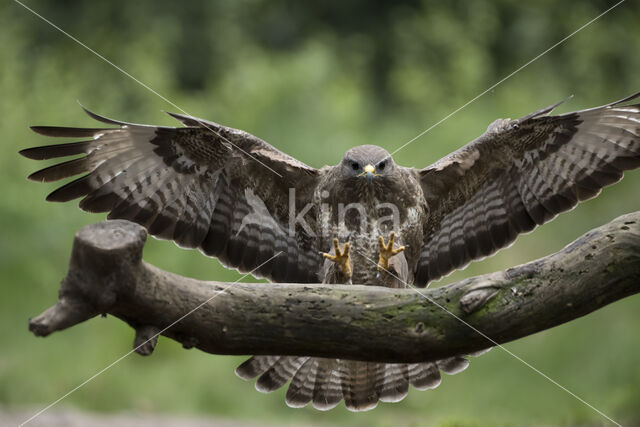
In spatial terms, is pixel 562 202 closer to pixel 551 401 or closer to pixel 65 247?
pixel 551 401

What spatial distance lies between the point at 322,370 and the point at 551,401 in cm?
427

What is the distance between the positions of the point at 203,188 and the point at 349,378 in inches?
61.1

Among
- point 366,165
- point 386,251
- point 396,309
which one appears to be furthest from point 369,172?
point 396,309

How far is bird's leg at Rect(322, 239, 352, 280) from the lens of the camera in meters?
5.09

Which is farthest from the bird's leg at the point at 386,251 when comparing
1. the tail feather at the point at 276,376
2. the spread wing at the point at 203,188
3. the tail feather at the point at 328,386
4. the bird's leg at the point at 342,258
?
the tail feather at the point at 276,376

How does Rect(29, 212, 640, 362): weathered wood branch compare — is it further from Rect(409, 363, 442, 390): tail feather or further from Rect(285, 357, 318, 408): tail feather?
Rect(285, 357, 318, 408): tail feather

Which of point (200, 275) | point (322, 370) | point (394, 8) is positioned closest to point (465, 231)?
point (322, 370)

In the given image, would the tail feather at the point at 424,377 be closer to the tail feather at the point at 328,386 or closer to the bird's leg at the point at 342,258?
the tail feather at the point at 328,386

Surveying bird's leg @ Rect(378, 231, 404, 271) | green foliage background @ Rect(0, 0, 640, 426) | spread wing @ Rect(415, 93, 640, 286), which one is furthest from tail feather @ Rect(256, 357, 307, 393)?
green foliage background @ Rect(0, 0, 640, 426)

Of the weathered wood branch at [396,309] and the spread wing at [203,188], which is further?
the spread wing at [203,188]

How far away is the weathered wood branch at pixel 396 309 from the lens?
3922 millimetres

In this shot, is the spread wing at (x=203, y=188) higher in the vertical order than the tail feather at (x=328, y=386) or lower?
higher

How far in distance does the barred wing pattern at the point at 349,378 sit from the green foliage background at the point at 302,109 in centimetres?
89

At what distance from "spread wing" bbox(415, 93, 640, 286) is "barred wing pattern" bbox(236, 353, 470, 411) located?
2.14 ft
